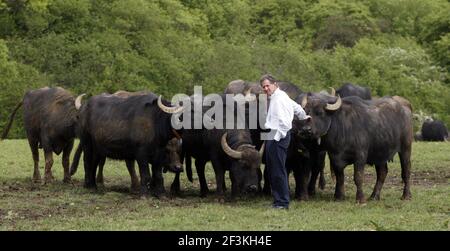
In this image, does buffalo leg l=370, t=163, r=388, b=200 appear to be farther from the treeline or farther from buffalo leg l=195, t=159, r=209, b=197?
the treeline

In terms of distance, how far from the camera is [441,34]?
2702 inches

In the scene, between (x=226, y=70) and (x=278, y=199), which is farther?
(x=226, y=70)

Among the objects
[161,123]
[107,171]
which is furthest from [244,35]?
[161,123]

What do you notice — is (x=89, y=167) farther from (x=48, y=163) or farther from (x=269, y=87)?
(x=269, y=87)

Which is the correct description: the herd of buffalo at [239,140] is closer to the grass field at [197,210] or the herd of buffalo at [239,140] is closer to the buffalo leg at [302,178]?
the buffalo leg at [302,178]

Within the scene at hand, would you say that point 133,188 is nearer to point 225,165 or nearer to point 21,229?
point 225,165

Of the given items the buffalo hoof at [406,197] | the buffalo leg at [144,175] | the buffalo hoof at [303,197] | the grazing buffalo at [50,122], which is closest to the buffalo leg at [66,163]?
the grazing buffalo at [50,122]

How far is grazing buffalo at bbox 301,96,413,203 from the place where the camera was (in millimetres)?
14867

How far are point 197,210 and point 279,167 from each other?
152 centimetres

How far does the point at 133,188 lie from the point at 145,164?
1.38m

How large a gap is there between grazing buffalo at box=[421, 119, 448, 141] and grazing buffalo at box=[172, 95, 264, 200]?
847 inches

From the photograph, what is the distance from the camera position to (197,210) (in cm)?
1388

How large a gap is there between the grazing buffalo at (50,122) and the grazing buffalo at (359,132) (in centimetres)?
544

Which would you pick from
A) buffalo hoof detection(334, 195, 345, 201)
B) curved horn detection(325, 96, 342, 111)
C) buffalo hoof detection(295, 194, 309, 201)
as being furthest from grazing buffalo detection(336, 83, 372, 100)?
curved horn detection(325, 96, 342, 111)
